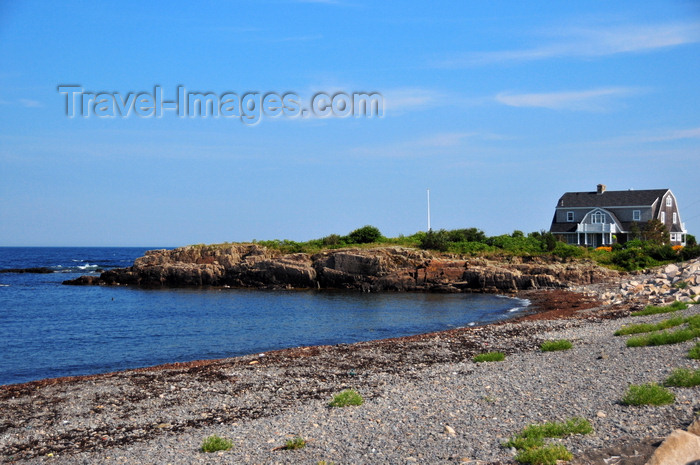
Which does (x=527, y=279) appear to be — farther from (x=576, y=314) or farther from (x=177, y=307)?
(x=177, y=307)

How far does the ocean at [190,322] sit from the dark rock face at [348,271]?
3.64 metres

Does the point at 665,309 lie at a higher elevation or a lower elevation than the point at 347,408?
higher

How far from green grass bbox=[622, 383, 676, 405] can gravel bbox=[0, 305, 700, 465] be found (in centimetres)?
16

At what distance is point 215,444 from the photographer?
30.2ft

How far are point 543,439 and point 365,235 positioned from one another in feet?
182

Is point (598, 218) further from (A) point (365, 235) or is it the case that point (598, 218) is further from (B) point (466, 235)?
(A) point (365, 235)

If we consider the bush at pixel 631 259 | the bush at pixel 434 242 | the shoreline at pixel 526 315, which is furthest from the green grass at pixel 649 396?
the bush at pixel 631 259

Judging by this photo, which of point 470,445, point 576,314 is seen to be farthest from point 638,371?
point 576,314

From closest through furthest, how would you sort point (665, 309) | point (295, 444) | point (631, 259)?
point (295, 444)
point (665, 309)
point (631, 259)

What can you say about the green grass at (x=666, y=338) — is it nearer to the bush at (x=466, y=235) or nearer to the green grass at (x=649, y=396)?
the green grass at (x=649, y=396)

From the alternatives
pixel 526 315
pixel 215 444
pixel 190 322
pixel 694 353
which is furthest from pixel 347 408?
pixel 526 315

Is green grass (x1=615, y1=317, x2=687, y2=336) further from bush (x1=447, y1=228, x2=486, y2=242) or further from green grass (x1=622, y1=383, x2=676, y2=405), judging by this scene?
bush (x1=447, y1=228, x2=486, y2=242)

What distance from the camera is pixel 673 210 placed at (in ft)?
234

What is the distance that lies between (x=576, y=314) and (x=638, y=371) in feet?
56.9
